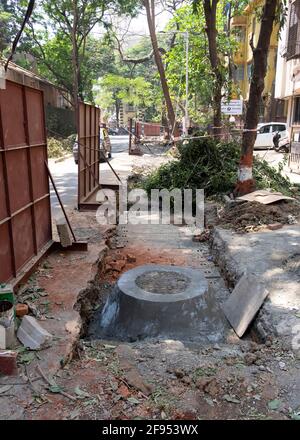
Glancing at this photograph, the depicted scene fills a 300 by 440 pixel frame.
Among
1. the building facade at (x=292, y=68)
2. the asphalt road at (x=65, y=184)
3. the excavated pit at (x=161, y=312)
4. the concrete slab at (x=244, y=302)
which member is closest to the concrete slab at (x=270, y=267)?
the concrete slab at (x=244, y=302)

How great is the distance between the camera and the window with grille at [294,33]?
19250 millimetres

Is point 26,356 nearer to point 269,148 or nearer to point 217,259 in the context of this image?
point 217,259

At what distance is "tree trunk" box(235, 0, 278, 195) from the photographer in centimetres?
909

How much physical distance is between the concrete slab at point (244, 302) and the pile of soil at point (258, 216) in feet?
8.77

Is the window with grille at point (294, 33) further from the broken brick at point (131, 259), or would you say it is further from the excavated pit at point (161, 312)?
the excavated pit at point (161, 312)

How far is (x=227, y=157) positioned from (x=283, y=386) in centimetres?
1005

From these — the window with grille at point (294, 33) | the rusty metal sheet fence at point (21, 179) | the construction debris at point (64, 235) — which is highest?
the window with grille at point (294, 33)

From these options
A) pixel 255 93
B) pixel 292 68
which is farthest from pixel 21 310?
pixel 292 68

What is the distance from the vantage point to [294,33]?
19.8 metres

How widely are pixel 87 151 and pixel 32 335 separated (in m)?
7.37

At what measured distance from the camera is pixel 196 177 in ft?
40.3

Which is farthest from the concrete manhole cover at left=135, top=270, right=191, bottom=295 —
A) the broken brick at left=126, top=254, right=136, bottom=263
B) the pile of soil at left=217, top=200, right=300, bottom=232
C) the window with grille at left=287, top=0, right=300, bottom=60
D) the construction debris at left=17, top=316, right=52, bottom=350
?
the window with grille at left=287, top=0, right=300, bottom=60

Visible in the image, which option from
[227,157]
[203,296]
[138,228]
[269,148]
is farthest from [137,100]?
[203,296]

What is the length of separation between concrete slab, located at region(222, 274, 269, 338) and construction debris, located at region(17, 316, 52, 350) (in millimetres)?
2385
